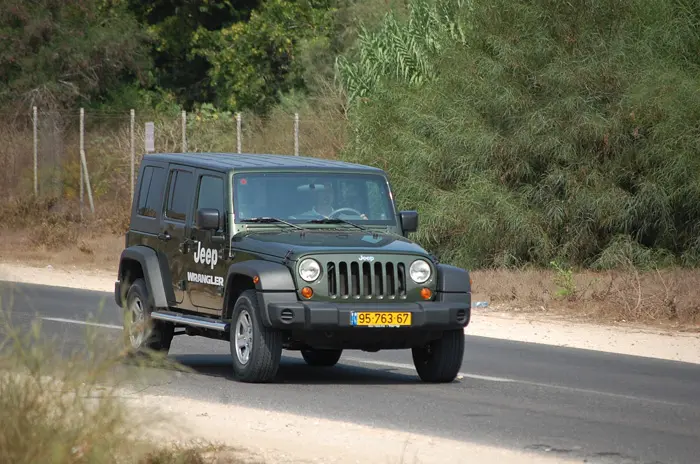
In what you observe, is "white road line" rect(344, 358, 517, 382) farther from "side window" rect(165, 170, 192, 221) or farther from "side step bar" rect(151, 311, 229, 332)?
"side window" rect(165, 170, 192, 221)

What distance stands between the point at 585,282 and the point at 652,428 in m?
11.4

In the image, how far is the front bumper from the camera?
39.4 feet

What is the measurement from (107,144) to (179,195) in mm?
21647

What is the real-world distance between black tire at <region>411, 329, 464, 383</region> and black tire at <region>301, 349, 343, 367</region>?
4.78 feet

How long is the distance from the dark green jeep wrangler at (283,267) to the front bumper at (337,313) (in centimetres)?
1

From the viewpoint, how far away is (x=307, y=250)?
12.3 m

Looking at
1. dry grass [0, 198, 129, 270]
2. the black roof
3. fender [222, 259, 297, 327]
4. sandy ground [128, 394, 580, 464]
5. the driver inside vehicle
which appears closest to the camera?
sandy ground [128, 394, 580, 464]

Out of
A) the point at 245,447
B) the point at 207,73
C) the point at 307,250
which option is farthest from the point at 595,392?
the point at 207,73

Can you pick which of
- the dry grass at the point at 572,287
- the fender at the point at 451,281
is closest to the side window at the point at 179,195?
the fender at the point at 451,281

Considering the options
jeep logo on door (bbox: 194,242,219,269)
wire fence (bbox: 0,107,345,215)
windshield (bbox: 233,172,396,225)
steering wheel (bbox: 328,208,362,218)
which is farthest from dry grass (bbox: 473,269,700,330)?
wire fence (bbox: 0,107,345,215)

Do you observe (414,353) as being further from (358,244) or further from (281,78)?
(281,78)

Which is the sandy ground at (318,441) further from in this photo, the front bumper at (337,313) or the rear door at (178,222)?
the rear door at (178,222)

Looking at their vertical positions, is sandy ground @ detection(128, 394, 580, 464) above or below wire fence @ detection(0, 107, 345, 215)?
above

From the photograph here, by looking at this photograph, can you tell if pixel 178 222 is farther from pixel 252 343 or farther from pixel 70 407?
pixel 70 407
